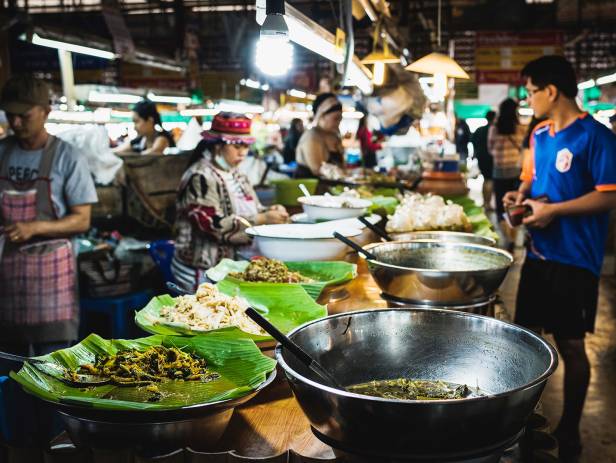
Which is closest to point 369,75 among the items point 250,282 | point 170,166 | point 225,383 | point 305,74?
point 170,166

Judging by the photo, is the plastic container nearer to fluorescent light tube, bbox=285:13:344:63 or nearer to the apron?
fluorescent light tube, bbox=285:13:344:63

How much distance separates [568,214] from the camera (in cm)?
342

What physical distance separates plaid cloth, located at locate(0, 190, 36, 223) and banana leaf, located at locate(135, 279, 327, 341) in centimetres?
171

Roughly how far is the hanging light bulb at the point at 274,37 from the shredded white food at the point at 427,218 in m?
1.48

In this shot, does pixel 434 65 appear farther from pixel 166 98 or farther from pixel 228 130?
pixel 166 98

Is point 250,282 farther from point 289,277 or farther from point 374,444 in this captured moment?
point 374,444

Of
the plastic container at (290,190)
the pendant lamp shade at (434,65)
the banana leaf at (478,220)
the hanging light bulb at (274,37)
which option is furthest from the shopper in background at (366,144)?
the hanging light bulb at (274,37)

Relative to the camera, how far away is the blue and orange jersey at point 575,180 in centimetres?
337

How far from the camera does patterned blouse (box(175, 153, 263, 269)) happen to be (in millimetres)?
3799

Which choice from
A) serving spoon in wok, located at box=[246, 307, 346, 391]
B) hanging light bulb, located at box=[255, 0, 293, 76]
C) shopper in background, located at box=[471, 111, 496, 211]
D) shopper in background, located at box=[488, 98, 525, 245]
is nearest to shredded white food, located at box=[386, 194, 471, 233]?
hanging light bulb, located at box=[255, 0, 293, 76]

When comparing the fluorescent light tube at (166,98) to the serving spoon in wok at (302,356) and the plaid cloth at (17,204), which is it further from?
the serving spoon in wok at (302,356)

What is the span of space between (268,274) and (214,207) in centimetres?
143

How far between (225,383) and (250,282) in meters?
0.90

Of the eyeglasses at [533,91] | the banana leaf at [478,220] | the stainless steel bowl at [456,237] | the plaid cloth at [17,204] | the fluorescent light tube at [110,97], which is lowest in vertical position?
the banana leaf at [478,220]
